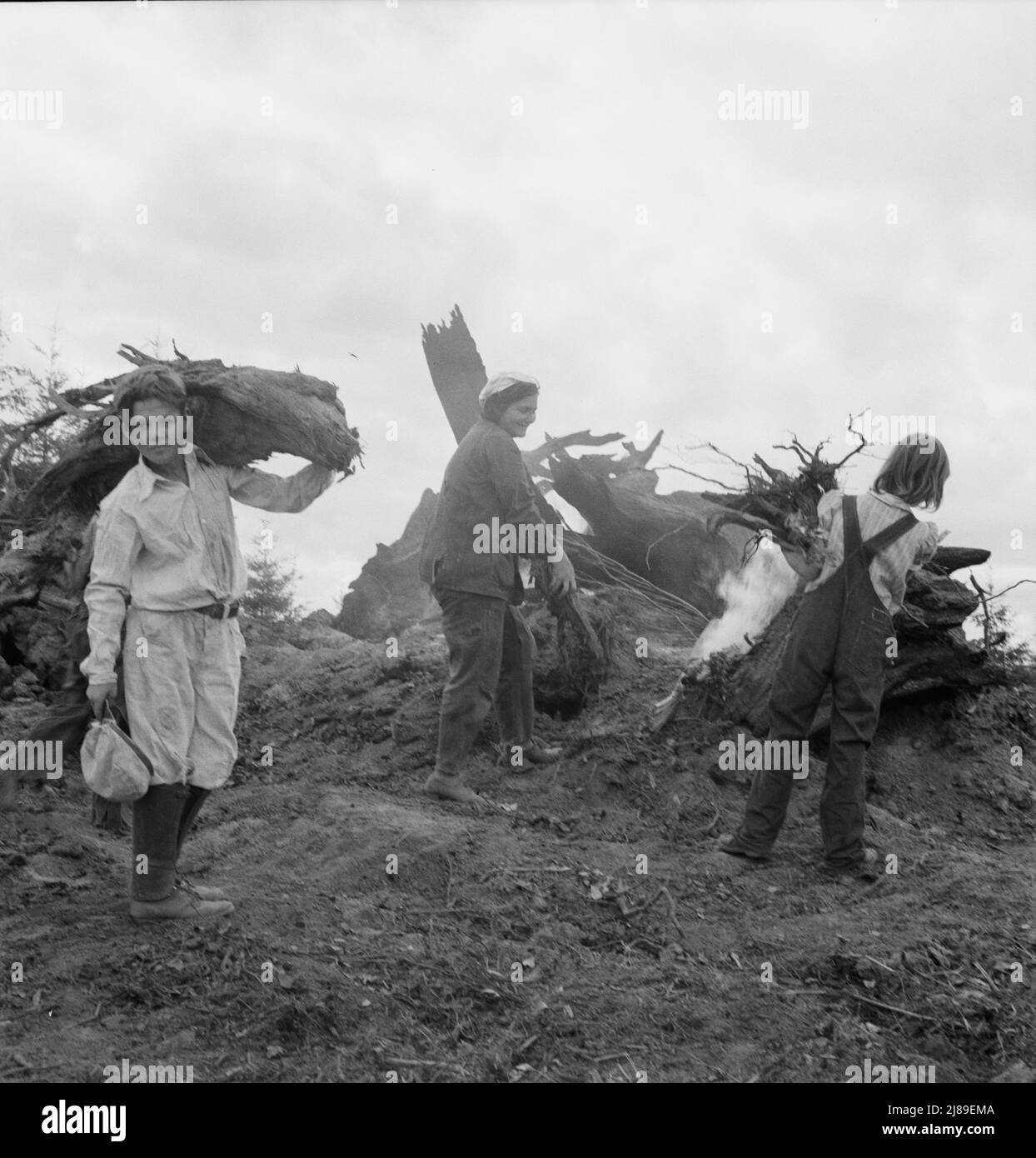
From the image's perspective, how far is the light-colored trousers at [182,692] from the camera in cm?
420

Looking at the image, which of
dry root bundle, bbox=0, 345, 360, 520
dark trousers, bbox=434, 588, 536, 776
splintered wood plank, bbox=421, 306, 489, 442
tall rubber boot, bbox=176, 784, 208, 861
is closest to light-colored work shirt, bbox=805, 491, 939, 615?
dark trousers, bbox=434, 588, 536, 776

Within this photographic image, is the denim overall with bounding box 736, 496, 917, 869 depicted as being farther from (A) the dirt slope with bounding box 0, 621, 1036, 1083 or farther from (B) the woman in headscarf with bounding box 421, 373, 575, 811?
(B) the woman in headscarf with bounding box 421, 373, 575, 811

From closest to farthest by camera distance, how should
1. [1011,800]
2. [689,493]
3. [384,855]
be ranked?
[384,855] < [1011,800] < [689,493]

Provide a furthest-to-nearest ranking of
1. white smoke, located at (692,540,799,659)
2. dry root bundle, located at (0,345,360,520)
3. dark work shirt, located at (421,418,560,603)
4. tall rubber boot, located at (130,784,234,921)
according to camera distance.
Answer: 1. white smoke, located at (692,540,799,659)
2. dark work shirt, located at (421,418,560,603)
3. dry root bundle, located at (0,345,360,520)
4. tall rubber boot, located at (130,784,234,921)

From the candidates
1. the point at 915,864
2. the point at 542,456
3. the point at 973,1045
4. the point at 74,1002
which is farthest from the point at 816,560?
the point at 542,456

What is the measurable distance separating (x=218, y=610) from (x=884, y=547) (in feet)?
10.4

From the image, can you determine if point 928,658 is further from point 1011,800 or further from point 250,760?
point 250,760

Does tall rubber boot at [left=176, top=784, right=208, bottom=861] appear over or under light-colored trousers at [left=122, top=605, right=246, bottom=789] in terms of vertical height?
under

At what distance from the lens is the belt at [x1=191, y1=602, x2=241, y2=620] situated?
435 centimetres

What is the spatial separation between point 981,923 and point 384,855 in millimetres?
2751

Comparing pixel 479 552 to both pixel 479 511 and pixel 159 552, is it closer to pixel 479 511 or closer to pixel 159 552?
pixel 479 511

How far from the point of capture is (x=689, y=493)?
1301cm

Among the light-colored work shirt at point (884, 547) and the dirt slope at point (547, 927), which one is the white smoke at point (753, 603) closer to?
the dirt slope at point (547, 927)

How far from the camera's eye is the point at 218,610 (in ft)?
14.4
